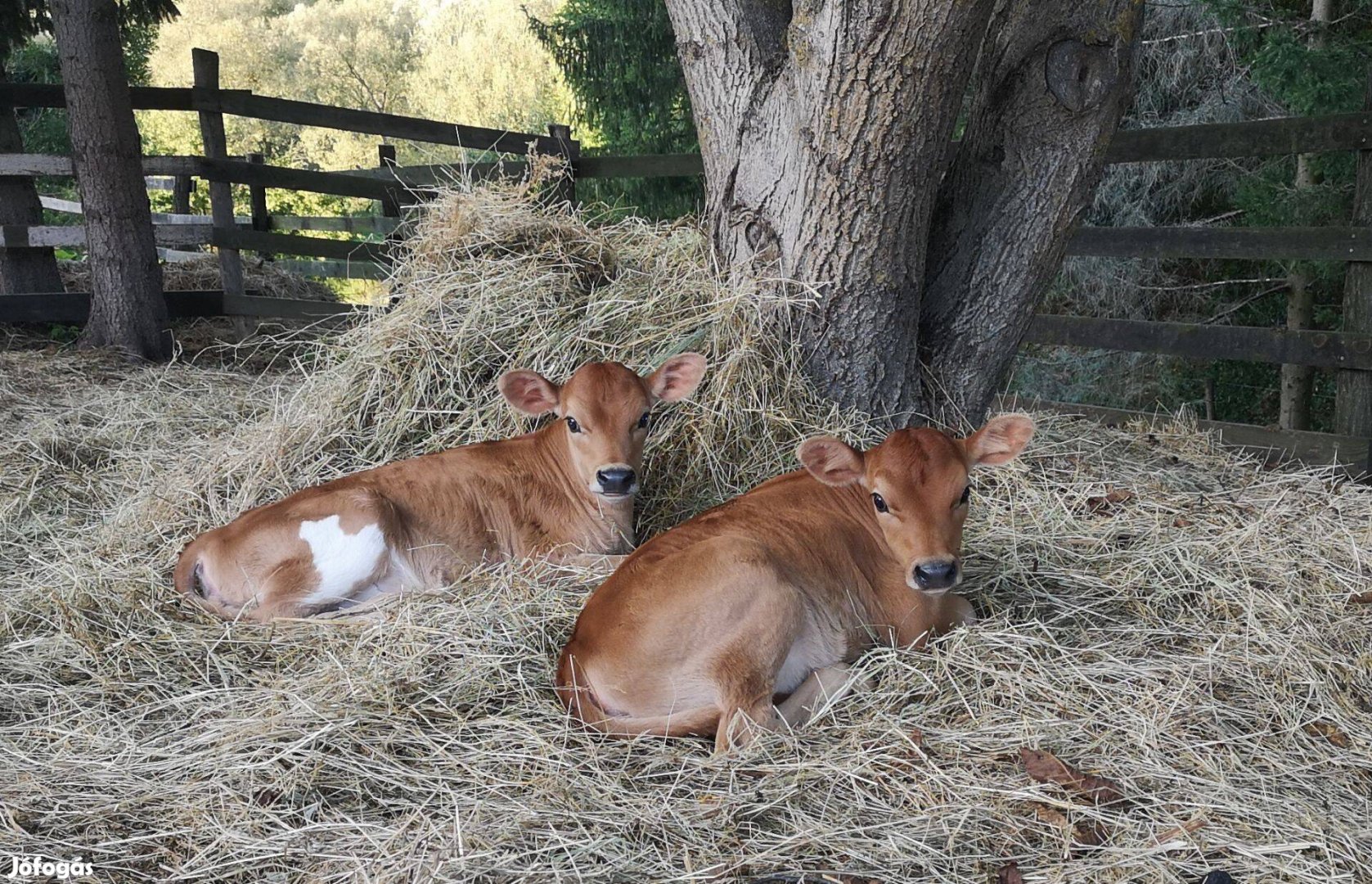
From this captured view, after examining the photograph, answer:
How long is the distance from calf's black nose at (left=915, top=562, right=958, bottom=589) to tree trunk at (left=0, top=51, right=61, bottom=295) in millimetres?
9585

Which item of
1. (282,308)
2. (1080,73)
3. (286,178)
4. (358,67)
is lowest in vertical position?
(282,308)

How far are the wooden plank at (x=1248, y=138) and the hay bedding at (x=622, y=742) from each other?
6.73ft

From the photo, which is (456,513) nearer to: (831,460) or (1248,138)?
(831,460)

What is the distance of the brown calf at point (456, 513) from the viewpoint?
4453mm

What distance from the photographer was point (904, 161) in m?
4.90

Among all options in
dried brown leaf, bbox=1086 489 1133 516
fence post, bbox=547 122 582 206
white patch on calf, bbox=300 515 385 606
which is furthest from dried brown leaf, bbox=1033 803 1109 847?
fence post, bbox=547 122 582 206

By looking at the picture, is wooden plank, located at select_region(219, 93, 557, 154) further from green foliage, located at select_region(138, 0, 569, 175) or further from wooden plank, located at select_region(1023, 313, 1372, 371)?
green foliage, located at select_region(138, 0, 569, 175)

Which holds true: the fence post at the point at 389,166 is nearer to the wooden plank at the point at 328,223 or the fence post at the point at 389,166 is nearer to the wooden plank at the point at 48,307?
the wooden plank at the point at 328,223

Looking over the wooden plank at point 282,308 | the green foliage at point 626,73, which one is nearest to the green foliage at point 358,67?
the green foliage at point 626,73

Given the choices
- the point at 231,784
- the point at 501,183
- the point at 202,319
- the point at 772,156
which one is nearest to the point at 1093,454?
the point at 772,156

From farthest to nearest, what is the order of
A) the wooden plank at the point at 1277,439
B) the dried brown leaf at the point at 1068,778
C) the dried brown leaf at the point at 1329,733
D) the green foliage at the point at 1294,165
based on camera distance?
the green foliage at the point at 1294,165
the wooden plank at the point at 1277,439
the dried brown leaf at the point at 1329,733
the dried brown leaf at the point at 1068,778

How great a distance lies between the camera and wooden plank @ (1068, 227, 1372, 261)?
22.2 ft

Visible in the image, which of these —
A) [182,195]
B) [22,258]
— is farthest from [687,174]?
[182,195]

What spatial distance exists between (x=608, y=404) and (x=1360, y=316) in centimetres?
491
